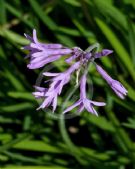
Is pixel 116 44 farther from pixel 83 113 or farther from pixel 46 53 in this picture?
pixel 46 53

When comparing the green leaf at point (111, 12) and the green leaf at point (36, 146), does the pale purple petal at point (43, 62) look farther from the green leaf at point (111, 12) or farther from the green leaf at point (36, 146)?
the green leaf at point (36, 146)

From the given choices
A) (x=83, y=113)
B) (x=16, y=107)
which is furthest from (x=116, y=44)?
(x=16, y=107)

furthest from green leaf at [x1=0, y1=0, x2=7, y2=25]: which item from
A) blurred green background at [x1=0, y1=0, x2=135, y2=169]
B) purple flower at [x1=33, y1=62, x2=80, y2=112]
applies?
purple flower at [x1=33, y1=62, x2=80, y2=112]

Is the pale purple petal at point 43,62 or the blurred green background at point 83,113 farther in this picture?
the blurred green background at point 83,113

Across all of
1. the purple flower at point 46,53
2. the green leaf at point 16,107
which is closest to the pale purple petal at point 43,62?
the purple flower at point 46,53

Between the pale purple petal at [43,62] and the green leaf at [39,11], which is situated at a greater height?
the green leaf at [39,11]

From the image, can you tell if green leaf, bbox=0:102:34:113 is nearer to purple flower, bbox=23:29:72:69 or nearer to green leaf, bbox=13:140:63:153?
green leaf, bbox=13:140:63:153

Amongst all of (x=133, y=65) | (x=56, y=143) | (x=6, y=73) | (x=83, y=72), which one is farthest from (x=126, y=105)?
(x=83, y=72)

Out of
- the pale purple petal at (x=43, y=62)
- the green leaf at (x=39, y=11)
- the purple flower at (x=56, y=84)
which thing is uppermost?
the green leaf at (x=39, y=11)
